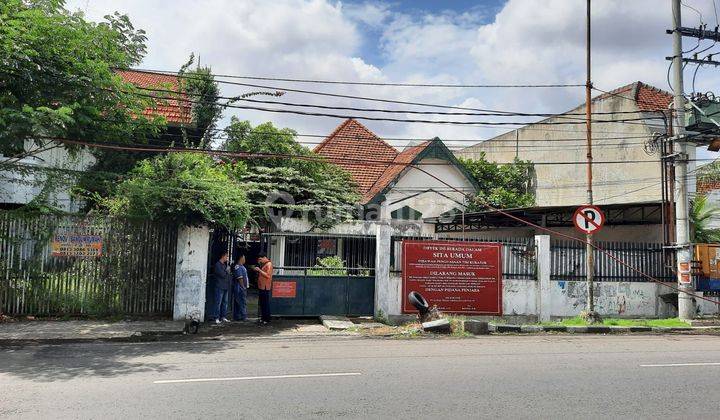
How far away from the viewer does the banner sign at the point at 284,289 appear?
43.7 ft

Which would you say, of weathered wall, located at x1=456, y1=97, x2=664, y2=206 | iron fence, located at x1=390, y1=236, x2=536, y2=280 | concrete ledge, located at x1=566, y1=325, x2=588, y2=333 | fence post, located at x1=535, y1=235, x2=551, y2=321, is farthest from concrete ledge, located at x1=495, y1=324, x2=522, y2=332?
weathered wall, located at x1=456, y1=97, x2=664, y2=206

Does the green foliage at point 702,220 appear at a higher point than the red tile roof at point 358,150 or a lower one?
lower

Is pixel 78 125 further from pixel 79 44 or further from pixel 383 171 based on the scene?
pixel 383 171

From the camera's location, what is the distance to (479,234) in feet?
88.9

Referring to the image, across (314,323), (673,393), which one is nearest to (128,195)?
(314,323)

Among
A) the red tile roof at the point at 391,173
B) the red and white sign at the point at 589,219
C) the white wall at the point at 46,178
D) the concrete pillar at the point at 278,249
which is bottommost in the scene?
the concrete pillar at the point at 278,249

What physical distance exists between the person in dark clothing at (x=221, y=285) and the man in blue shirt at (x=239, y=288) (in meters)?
0.27

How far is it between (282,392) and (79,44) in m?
8.55

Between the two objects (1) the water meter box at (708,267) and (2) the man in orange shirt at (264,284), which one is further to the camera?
(1) the water meter box at (708,267)

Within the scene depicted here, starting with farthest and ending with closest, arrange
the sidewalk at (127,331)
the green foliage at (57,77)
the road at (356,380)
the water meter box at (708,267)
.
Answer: the water meter box at (708,267) < the sidewalk at (127,331) < the green foliage at (57,77) < the road at (356,380)

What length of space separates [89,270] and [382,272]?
6797 millimetres

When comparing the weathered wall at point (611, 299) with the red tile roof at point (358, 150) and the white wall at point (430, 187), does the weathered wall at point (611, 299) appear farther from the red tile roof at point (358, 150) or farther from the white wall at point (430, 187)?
the red tile roof at point (358, 150)

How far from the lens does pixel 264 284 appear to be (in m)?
12.8

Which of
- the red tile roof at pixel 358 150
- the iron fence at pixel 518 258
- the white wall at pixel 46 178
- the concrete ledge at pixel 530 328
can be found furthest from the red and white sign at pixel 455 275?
the red tile roof at pixel 358 150
